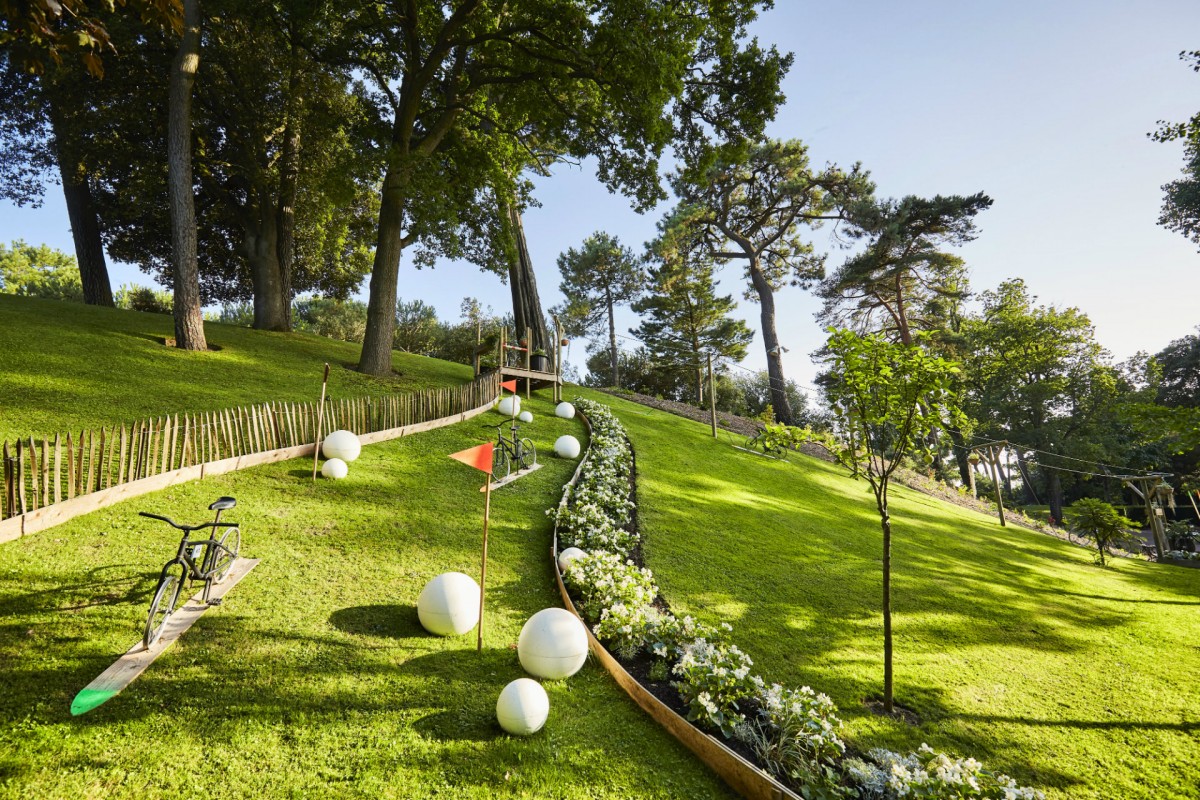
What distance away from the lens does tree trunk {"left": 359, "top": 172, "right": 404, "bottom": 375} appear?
1583 centimetres

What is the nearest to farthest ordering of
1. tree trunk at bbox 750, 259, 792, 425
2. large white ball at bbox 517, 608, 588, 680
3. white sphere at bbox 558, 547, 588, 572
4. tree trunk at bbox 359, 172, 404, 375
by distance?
1. large white ball at bbox 517, 608, 588, 680
2. white sphere at bbox 558, 547, 588, 572
3. tree trunk at bbox 359, 172, 404, 375
4. tree trunk at bbox 750, 259, 792, 425

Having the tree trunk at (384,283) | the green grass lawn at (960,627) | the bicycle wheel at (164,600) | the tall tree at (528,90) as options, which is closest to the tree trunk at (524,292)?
the tall tree at (528,90)

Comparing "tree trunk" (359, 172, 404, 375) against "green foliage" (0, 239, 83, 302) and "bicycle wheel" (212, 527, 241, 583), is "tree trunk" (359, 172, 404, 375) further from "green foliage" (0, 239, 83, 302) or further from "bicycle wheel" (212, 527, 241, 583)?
"green foliage" (0, 239, 83, 302)

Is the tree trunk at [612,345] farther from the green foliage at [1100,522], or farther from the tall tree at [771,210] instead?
the green foliage at [1100,522]

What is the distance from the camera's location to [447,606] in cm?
516

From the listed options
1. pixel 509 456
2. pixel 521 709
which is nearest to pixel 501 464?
pixel 509 456

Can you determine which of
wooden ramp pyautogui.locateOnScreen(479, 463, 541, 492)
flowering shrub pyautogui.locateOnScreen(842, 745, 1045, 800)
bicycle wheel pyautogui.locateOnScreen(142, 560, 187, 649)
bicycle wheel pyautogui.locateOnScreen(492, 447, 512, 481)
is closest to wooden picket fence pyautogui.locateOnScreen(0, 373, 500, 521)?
bicycle wheel pyautogui.locateOnScreen(142, 560, 187, 649)

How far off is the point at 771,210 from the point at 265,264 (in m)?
26.3

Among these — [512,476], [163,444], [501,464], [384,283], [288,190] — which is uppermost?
[288,190]

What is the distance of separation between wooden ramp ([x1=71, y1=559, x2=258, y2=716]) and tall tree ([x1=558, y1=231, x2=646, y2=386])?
34.0 meters

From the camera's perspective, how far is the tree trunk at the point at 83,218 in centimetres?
1638

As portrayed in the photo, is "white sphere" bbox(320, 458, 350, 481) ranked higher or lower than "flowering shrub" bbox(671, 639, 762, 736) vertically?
higher

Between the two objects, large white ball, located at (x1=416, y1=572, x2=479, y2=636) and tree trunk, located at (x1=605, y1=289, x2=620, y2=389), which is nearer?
large white ball, located at (x1=416, y1=572, x2=479, y2=636)

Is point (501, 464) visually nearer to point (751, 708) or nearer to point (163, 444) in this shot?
point (163, 444)
